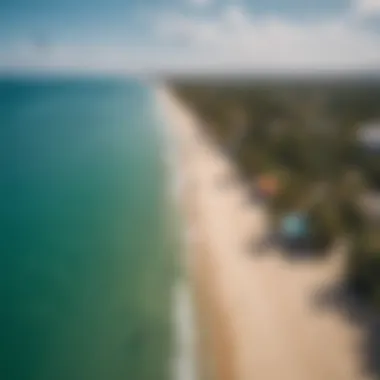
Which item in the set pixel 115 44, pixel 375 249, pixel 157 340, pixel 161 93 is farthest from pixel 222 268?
pixel 115 44

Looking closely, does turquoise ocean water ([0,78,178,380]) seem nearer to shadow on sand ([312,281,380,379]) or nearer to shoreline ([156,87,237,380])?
shoreline ([156,87,237,380])

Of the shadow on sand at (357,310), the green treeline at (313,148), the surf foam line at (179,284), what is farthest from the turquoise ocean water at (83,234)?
the shadow on sand at (357,310)

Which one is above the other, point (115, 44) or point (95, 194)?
point (115, 44)

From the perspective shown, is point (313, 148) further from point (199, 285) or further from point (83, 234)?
point (83, 234)

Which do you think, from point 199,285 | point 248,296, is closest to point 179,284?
point 199,285

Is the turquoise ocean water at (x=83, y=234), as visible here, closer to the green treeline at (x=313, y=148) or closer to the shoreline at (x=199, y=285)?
the shoreline at (x=199, y=285)

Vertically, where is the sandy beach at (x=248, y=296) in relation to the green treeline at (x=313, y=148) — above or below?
below

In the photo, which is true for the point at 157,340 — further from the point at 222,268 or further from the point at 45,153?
the point at 45,153
